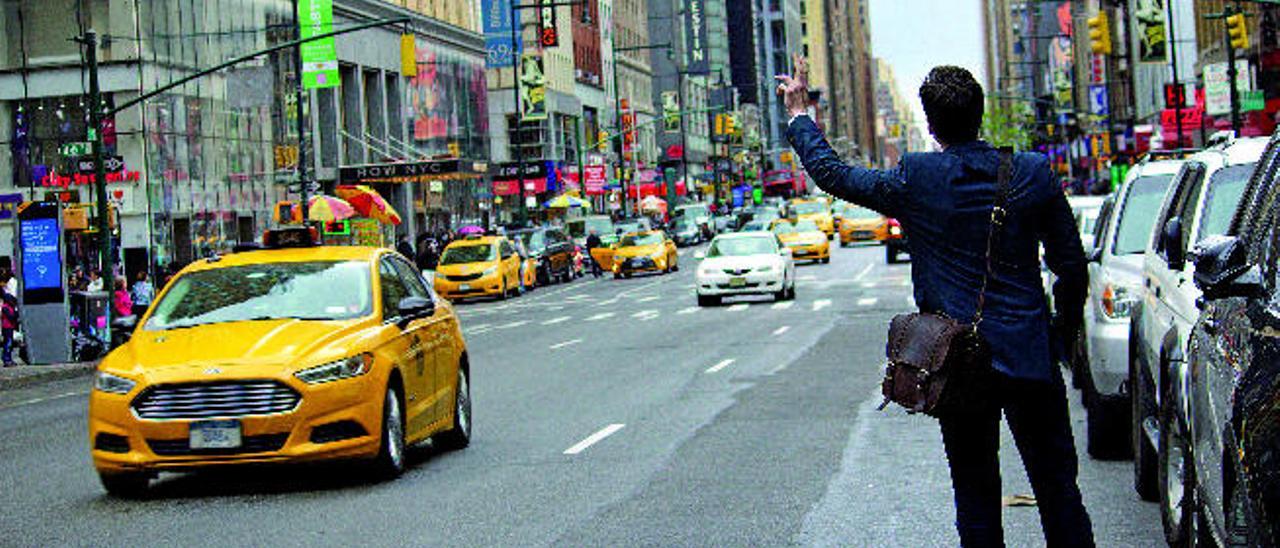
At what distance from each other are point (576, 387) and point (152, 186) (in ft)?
124

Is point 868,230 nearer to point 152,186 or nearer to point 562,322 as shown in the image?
point 152,186

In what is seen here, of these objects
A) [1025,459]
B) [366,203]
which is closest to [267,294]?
[1025,459]

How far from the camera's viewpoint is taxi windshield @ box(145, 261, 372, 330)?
529 inches

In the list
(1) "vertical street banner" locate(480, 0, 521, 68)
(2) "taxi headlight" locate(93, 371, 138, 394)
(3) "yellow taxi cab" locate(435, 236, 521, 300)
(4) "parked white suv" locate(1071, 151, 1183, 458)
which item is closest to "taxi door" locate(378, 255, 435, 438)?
(2) "taxi headlight" locate(93, 371, 138, 394)

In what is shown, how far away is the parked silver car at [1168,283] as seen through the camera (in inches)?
381


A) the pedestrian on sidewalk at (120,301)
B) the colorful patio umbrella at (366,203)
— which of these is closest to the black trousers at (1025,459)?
the pedestrian on sidewalk at (120,301)

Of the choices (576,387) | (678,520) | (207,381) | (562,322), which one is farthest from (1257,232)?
(562,322)

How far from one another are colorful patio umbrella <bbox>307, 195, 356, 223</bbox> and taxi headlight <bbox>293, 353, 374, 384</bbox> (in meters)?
39.1

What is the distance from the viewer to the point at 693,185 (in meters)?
167

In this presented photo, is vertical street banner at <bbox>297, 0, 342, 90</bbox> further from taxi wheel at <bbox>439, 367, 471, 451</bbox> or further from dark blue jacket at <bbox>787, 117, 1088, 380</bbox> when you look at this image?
dark blue jacket at <bbox>787, 117, 1088, 380</bbox>

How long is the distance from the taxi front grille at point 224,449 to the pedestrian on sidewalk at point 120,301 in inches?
968

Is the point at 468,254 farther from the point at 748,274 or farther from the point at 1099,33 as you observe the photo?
the point at 1099,33

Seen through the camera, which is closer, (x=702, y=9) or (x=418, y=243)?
(x=418, y=243)

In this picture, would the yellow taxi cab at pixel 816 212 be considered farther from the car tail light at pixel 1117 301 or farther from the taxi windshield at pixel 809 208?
the car tail light at pixel 1117 301
